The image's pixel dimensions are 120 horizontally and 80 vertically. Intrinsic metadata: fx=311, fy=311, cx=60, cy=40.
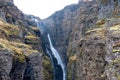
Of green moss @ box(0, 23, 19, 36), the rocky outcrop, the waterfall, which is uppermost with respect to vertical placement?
green moss @ box(0, 23, 19, 36)

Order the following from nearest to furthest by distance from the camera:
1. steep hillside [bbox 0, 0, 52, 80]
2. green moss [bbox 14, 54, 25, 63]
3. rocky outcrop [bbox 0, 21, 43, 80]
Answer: rocky outcrop [bbox 0, 21, 43, 80]
steep hillside [bbox 0, 0, 52, 80]
green moss [bbox 14, 54, 25, 63]

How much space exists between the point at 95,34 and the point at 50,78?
59781 millimetres

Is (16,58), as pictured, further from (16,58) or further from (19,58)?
(19,58)

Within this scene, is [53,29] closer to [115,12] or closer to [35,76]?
[35,76]

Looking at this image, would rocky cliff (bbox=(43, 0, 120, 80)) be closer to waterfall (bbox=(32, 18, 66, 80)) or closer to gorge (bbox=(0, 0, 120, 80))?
gorge (bbox=(0, 0, 120, 80))

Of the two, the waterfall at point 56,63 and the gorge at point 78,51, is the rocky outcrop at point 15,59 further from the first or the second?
the waterfall at point 56,63

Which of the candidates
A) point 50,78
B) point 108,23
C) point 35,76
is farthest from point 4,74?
point 50,78

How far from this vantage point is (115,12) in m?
69.0

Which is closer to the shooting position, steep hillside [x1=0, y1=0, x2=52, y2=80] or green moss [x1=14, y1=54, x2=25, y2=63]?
steep hillside [x1=0, y1=0, x2=52, y2=80]

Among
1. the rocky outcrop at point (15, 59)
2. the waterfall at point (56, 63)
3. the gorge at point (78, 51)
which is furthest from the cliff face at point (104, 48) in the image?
the waterfall at point (56, 63)

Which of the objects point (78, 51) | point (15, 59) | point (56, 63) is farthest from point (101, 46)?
point (56, 63)

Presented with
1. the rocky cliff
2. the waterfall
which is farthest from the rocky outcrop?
the waterfall

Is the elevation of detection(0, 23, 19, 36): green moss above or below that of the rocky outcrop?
above

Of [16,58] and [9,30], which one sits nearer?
[16,58]
